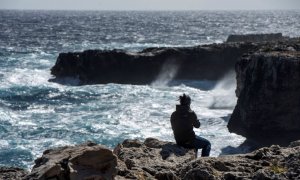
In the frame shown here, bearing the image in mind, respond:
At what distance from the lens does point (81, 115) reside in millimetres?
32312

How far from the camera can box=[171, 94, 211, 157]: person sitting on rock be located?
38.6ft

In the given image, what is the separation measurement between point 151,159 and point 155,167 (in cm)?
84

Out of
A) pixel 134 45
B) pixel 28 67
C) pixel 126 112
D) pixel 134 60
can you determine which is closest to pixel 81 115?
pixel 126 112

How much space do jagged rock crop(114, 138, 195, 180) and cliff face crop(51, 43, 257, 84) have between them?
1472 inches

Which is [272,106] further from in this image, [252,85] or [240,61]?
[240,61]

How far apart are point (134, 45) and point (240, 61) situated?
52.4 meters

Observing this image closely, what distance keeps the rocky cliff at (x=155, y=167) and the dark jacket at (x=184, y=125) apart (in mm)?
2660

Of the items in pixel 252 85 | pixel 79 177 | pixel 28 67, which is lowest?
pixel 28 67

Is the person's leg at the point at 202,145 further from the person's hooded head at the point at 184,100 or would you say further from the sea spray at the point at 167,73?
the sea spray at the point at 167,73

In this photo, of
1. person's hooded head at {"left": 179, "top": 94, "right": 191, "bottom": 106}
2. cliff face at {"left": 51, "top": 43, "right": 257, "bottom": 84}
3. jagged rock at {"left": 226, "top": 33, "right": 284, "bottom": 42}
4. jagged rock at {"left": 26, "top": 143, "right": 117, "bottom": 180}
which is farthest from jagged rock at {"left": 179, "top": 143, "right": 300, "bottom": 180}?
jagged rock at {"left": 226, "top": 33, "right": 284, "bottom": 42}

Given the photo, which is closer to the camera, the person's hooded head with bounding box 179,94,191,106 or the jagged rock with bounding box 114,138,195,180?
the jagged rock with bounding box 114,138,195,180

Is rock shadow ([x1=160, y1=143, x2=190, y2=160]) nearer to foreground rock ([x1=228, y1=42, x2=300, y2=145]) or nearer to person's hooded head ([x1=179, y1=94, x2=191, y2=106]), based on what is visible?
person's hooded head ([x1=179, y1=94, x2=191, y2=106])

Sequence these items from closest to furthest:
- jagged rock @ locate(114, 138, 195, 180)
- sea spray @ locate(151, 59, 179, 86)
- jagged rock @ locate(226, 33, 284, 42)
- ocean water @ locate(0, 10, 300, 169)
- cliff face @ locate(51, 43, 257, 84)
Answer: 1. jagged rock @ locate(114, 138, 195, 180)
2. ocean water @ locate(0, 10, 300, 169)
3. sea spray @ locate(151, 59, 179, 86)
4. cliff face @ locate(51, 43, 257, 84)
5. jagged rock @ locate(226, 33, 284, 42)

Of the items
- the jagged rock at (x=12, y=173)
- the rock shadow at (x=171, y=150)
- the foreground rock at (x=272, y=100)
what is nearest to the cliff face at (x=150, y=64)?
the foreground rock at (x=272, y=100)
